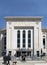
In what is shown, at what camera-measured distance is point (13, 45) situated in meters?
57.5

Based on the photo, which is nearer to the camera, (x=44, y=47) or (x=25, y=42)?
(x=25, y=42)

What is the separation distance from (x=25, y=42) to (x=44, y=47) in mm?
7532

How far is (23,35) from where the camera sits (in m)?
57.8

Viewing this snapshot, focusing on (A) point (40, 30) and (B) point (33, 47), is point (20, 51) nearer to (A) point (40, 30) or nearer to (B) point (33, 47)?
(B) point (33, 47)

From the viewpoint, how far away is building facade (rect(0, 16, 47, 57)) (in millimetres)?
57312

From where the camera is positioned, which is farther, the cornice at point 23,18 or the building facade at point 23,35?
the building facade at point 23,35

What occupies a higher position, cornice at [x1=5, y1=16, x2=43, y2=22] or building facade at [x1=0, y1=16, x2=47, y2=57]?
cornice at [x1=5, y1=16, x2=43, y2=22]

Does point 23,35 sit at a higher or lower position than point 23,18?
lower

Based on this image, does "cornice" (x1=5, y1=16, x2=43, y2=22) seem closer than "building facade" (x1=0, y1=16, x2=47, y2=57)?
Yes

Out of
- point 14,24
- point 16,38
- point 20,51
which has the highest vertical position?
point 14,24

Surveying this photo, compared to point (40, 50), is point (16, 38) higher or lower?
higher

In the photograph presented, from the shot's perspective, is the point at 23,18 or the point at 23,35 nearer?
the point at 23,18

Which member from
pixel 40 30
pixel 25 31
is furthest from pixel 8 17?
pixel 40 30

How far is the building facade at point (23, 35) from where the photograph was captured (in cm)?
5731
